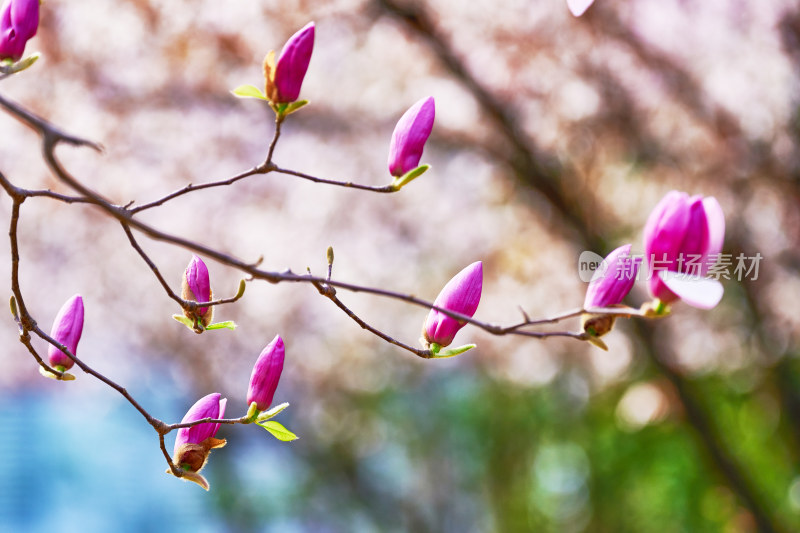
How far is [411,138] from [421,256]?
3998mm

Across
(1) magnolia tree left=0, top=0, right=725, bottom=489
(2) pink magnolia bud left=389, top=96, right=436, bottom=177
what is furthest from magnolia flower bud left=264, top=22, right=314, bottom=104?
(2) pink magnolia bud left=389, top=96, right=436, bottom=177

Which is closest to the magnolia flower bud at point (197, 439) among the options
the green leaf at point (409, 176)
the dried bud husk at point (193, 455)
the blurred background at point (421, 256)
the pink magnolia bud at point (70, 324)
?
the dried bud husk at point (193, 455)

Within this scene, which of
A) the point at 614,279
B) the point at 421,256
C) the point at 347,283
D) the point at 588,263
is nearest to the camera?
the point at 347,283

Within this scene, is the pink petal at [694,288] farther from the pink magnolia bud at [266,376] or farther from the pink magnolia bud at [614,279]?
the pink magnolia bud at [266,376]

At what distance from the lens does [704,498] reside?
587 cm

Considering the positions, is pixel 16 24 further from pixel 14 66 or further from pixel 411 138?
pixel 411 138

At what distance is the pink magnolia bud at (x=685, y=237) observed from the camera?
573 millimetres

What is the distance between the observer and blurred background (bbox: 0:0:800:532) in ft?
9.21

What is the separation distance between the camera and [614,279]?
647 mm

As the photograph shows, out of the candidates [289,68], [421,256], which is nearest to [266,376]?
[289,68]

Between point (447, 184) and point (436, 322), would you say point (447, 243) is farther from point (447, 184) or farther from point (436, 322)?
point (436, 322)

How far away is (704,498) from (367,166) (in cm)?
431

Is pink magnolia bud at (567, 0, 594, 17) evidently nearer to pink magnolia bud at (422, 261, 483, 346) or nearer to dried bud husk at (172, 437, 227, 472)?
pink magnolia bud at (422, 261, 483, 346)

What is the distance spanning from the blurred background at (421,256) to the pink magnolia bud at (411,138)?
1865mm
